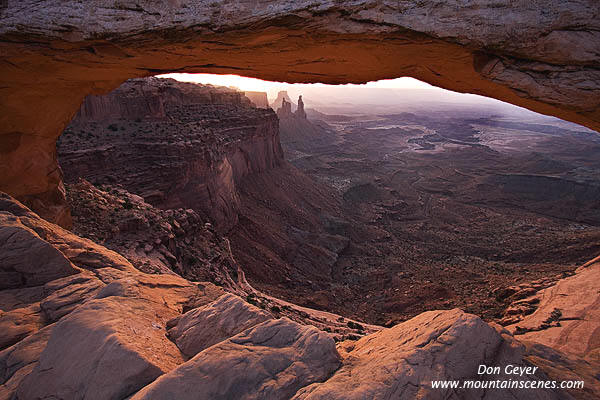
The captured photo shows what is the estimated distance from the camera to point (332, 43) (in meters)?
4.54

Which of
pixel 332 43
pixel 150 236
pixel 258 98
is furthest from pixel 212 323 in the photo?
pixel 258 98

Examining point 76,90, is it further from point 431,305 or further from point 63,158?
point 431,305

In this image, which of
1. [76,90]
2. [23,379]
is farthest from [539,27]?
[76,90]

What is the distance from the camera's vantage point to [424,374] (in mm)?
2816

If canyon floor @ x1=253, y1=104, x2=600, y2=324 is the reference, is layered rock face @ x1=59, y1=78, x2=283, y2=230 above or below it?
above

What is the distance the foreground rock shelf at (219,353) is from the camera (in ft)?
A: 8.98

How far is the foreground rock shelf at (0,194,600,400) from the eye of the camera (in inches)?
108

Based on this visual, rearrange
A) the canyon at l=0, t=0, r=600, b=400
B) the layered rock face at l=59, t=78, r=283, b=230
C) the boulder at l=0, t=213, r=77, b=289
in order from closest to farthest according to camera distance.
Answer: the canyon at l=0, t=0, r=600, b=400, the boulder at l=0, t=213, r=77, b=289, the layered rock face at l=59, t=78, r=283, b=230

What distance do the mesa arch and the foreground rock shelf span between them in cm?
334

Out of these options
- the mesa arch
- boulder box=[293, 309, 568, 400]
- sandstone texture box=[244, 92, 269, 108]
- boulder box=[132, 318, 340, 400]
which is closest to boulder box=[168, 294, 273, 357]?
boulder box=[132, 318, 340, 400]

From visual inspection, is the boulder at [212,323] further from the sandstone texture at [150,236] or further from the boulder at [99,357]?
the sandstone texture at [150,236]

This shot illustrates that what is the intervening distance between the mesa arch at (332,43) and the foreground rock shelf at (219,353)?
11.0 feet

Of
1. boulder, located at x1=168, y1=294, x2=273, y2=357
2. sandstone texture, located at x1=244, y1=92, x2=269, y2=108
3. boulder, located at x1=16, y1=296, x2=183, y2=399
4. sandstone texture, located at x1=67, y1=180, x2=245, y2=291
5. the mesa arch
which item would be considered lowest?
sandstone texture, located at x1=67, y1=180, x2=245, y2=291

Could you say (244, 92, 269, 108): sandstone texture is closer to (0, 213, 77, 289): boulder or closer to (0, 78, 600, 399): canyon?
(0, 78, 600, 399): canyon
